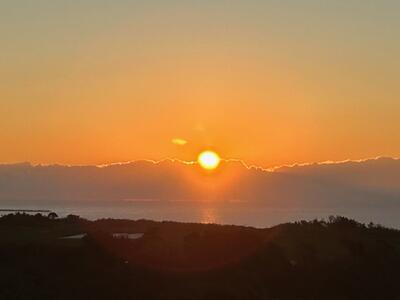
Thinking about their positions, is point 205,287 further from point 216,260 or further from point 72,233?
point 72,233

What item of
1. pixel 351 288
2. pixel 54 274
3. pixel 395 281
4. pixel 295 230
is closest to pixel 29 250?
pixel 54 274

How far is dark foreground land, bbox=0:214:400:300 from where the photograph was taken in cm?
2634

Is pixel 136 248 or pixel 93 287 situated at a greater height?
pixel 136 248

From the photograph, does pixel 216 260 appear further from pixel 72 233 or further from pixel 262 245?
pixel 72 233

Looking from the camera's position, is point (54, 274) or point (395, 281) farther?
point (395, 281)

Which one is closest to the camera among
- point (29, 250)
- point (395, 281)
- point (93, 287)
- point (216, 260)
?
point (93, 287)

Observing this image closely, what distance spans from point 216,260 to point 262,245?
4.02 m

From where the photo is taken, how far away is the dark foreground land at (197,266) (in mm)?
26344

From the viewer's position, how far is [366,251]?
39.3m

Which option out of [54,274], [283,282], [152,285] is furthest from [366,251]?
[54,274]

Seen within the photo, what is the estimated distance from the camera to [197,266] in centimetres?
3142

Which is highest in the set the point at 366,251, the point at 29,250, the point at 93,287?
→ the point at 366,251

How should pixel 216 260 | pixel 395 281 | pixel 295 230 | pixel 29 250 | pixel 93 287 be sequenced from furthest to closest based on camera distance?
pixel 295 230, pixel 395 281, pixel 216 260, pixel 29 250, pixel 93 287

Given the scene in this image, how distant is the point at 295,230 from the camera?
150ft
